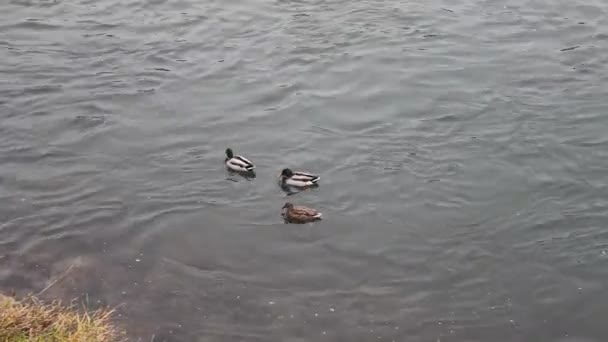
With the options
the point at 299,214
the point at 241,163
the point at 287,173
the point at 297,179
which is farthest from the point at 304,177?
the point at 241,163

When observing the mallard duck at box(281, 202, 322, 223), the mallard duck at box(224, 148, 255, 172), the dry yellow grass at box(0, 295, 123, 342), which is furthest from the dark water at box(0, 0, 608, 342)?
the dry yellow grass at box(0, 295, 123, 342)

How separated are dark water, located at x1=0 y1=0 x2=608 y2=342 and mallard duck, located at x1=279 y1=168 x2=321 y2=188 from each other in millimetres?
233

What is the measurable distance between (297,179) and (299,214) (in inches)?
38.6

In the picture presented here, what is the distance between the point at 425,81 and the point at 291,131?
3.83 metres

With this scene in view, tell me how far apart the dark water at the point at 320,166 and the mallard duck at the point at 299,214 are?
0.18 m

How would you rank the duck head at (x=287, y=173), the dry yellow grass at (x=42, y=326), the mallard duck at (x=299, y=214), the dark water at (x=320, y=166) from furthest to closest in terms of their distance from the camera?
the duck head at (x=287, y=173) → the mallard duck at (x=299, y=214) → the dark water at (x=320, y=166) → the dry yellow grass at (x=42, y=326)

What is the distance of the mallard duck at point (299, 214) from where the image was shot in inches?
562

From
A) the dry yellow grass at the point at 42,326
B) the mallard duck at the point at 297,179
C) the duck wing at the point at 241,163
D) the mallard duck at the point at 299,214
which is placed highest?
the dry yellow grass at the point at 42,326

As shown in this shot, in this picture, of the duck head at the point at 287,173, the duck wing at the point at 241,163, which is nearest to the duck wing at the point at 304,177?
the duck head at the point at 287,173

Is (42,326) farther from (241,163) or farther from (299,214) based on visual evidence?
(241,163)

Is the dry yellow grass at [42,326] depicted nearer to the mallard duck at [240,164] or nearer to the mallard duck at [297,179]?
the mallard duck at [297,179]

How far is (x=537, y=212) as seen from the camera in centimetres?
1436

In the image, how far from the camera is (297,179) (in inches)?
593

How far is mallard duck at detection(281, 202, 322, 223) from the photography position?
14.3 m
